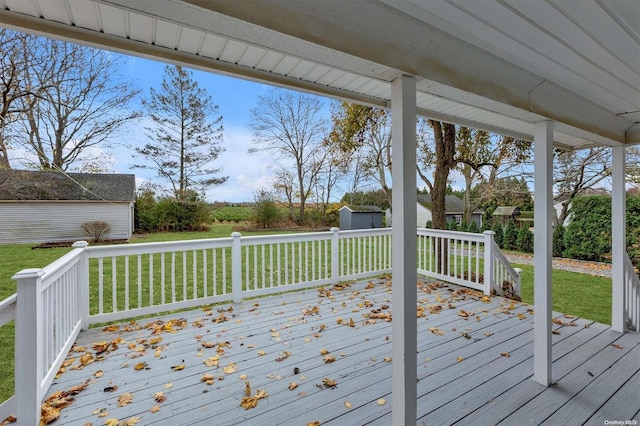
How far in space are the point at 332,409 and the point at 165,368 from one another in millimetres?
1478

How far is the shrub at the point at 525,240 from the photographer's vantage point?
1023cm

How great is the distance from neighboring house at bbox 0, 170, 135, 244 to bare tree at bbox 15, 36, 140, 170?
0.43 meters

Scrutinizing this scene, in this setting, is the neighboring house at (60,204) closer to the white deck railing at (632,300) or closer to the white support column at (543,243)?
the white support column at (543,243)

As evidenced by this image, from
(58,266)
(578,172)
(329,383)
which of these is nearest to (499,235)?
(578,172)

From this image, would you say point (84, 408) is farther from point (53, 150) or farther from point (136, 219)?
point (136, 219)

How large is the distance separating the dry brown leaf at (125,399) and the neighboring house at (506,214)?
1323 cm

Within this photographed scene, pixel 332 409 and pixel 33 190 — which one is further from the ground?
pixel 33 190

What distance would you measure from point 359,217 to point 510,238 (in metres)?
5.63

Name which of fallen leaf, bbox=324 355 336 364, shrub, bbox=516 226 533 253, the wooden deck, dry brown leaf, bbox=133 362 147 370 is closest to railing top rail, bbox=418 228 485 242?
the wooden deck

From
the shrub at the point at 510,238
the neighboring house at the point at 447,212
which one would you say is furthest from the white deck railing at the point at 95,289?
the neighboring house at the point at 447,212

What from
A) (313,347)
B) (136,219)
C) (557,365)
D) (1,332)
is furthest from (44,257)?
(557,365)

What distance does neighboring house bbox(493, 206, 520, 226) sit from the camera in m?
11.9

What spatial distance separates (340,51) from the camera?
3.89 ft

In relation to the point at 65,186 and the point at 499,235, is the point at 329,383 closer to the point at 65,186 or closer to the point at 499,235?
the point at 65,186
